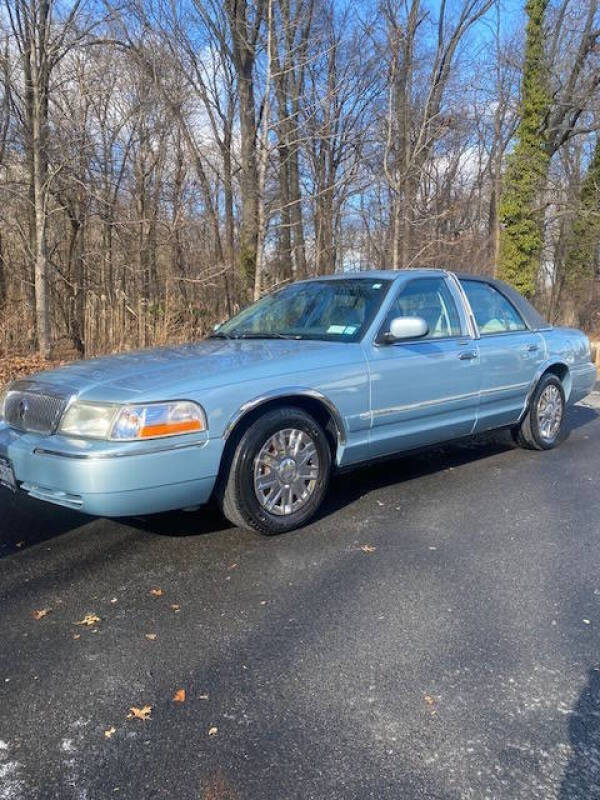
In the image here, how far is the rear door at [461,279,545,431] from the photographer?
5.35 m

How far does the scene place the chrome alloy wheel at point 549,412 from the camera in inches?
240

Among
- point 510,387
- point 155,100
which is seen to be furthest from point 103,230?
point 510,387

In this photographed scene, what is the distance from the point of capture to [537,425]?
6059 mm

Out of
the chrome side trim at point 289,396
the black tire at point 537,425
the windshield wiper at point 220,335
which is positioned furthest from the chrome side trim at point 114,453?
the black tire at point 537,425

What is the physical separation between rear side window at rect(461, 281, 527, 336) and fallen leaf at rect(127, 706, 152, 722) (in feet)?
13.2

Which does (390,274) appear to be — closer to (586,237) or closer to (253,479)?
(253,479)

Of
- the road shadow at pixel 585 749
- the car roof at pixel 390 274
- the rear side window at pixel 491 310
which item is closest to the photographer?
the road shadow at pixel 585 749

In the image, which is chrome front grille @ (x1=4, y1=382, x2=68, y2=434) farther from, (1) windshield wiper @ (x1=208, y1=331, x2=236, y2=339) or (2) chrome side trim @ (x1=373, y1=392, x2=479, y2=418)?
(2) chrome side trim @ (x1=373, y1=392, x2=479, y2=418)

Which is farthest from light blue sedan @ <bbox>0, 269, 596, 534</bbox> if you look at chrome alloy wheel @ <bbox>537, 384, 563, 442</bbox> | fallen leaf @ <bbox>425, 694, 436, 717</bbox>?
fallen leaf @ <bbox>425, 694, 436, 717</bbox>

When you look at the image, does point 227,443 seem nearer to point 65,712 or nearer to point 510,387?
point 65,712

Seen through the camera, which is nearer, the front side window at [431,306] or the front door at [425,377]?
the front door at [425,377]

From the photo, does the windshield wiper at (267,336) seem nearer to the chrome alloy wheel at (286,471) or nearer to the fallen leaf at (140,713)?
the chrome alloy wheel at (286,471)

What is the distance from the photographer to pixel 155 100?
17.3 meters

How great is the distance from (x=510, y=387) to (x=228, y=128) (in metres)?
20.2
